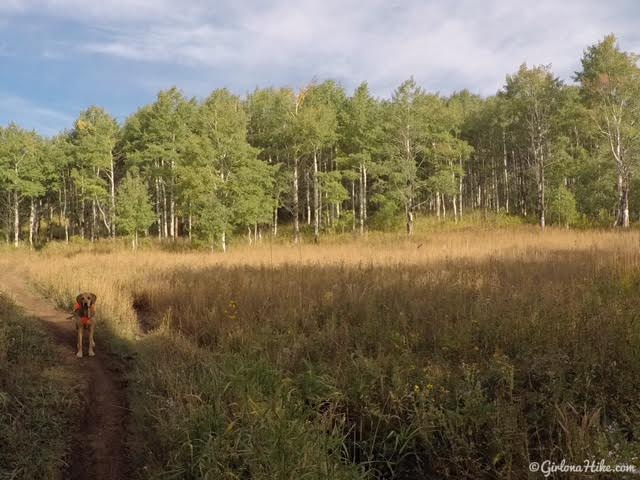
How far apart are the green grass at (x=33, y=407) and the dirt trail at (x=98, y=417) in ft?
0.36

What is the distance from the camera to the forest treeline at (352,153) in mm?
26047

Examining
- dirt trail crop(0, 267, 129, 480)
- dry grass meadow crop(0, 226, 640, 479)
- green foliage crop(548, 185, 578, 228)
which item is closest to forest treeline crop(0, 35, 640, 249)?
green foliage crop(548, 185, 578, 228)

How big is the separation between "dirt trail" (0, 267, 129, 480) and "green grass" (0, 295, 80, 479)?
0.36 feet

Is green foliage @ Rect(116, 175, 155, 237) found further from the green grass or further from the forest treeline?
the green grass

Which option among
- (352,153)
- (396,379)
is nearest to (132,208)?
(352,153)

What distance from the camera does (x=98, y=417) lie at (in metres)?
4.42

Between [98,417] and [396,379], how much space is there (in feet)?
10.3

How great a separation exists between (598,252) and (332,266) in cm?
618

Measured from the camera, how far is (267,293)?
784cm

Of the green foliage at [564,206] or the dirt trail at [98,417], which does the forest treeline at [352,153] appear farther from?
the dirt trail at [98,417]

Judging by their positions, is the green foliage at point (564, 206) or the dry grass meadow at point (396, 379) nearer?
the dry grass meadow at point (396, 379)

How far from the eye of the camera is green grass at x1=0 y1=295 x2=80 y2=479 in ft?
11.3

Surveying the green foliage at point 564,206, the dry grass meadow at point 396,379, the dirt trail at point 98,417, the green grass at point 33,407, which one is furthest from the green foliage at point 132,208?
the green foliage at point 564,206

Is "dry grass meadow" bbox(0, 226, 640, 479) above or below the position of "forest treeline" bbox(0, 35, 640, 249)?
below
